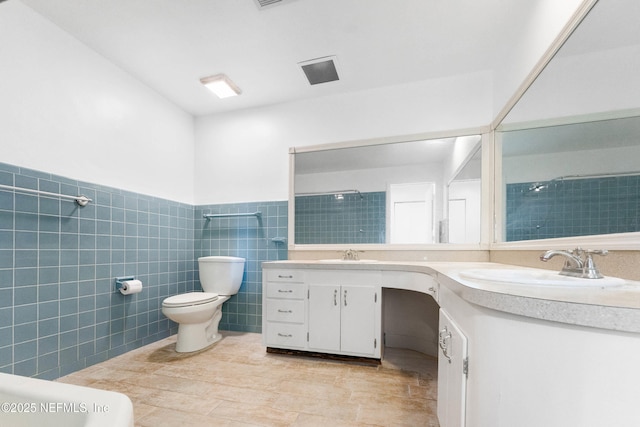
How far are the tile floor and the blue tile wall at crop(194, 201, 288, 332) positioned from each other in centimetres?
51

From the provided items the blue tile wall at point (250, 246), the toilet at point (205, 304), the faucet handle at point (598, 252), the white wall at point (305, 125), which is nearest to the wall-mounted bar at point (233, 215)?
the blue tile wall at point (250, 246)

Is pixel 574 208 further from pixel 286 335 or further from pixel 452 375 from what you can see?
pixel 286 335

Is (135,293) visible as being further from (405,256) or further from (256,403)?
(405,256)

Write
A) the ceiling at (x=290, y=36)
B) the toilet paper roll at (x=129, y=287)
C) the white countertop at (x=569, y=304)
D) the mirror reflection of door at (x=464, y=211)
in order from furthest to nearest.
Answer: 1. the mirror reflection of door at (x=464, y=211)
2. the toilet paper roll at (x=129, y=287)
3. the ceiling at (x=290, y=36)
4. the white countertop at (x=569, y=304)

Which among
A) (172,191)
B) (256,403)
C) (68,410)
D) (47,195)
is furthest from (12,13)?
(256,403)

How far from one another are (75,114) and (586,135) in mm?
3037

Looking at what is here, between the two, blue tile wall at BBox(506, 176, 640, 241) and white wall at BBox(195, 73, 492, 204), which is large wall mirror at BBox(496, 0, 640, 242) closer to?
blue tile wall at BBox(506, 176, 640, 241)

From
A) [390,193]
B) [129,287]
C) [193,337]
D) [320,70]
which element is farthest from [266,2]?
[193,337]

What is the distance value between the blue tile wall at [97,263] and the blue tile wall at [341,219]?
0.22m

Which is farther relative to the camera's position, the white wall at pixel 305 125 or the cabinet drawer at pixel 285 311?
the white wall at pixel 305 125

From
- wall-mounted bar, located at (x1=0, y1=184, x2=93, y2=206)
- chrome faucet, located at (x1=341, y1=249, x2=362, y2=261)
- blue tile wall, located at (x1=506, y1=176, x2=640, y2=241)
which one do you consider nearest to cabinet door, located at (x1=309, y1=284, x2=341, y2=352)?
chrome faucet, located at (x1=341, y1=249, x2=362, y2=261)

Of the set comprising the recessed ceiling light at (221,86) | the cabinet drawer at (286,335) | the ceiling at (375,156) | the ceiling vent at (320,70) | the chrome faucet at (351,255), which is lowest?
the cabinet drawer at (286,335)

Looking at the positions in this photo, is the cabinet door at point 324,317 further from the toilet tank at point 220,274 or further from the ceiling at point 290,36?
the ceiling at point 290,36

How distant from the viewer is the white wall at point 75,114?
1.62 metres
